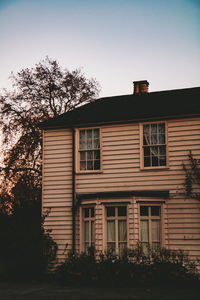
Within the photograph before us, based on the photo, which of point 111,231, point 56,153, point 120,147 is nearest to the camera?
point 111,231

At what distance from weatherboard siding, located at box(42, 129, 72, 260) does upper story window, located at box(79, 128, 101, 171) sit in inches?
21.0

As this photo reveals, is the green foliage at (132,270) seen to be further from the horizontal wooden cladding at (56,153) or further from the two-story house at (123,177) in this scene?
the horizontal wooden cladding at (56,153)

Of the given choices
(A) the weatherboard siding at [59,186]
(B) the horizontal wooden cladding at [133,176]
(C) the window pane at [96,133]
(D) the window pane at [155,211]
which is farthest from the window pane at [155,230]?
(C) the window pane at [96,133]

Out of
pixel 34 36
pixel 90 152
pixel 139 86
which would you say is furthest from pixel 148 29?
pixel 139 86

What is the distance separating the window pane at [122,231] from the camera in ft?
49.3

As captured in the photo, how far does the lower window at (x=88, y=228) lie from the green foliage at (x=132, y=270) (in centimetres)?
135

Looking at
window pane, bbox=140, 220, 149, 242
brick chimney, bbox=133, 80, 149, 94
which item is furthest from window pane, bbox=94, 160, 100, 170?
brick chimney, bbox=133, 80, 149, 94

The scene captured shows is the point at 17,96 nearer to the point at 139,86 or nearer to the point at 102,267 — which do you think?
the point at 139,86

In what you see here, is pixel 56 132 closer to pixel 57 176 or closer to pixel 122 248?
pixel 57 176

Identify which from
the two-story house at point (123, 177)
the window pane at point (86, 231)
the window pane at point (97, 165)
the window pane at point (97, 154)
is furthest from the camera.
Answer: the window pane at point (97, 154)

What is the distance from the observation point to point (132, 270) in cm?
1339

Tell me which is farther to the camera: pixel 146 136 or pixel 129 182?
pixel 146 136

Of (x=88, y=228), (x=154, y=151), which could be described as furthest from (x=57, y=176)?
(x=154, y=151)

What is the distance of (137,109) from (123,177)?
9.80 ft
